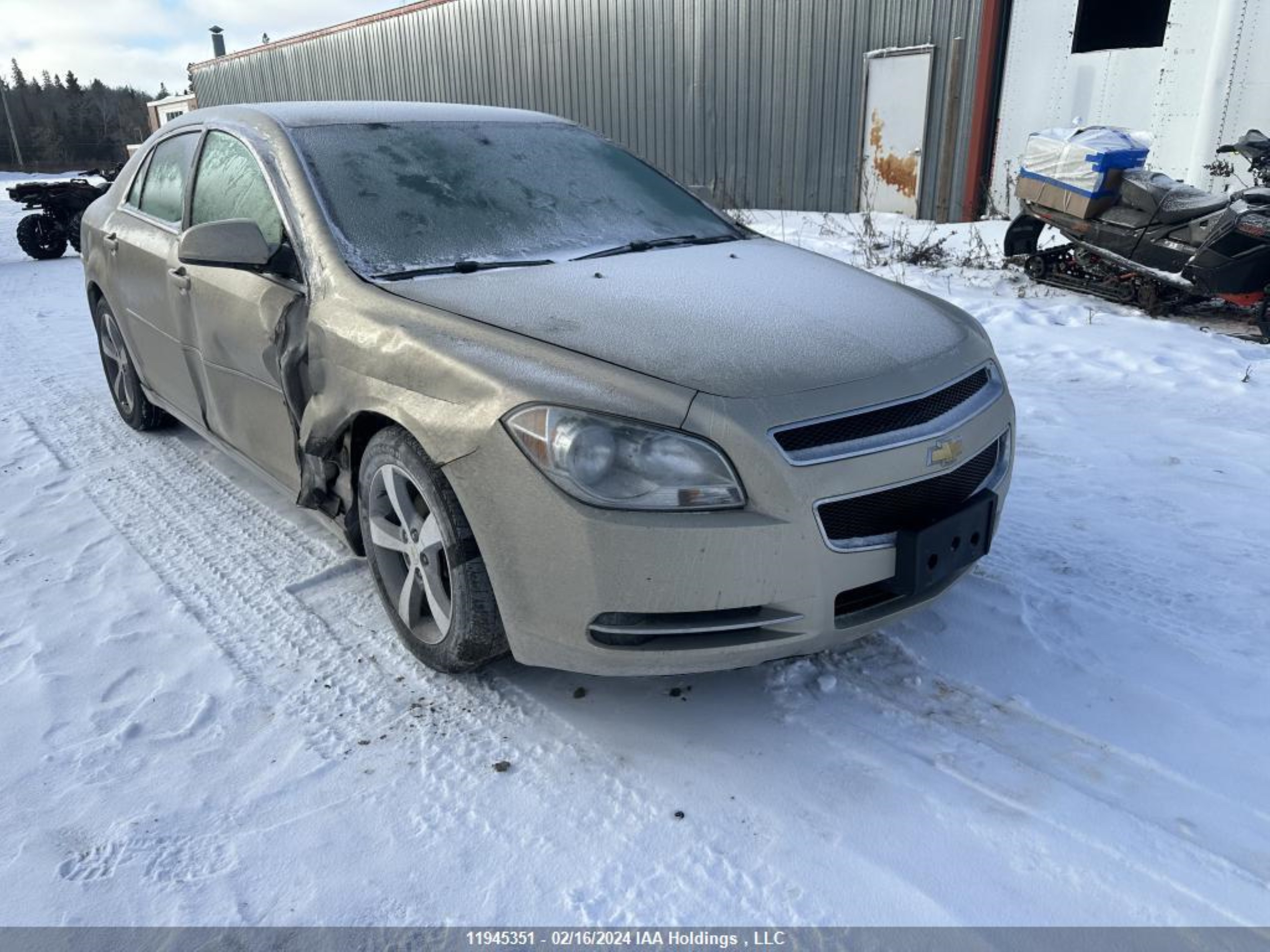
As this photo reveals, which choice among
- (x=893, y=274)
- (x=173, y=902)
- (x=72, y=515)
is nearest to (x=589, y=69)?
(x=893, y=274)

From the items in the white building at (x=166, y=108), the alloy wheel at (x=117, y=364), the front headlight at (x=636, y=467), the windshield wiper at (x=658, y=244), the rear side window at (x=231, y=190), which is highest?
the white building at (x=166, y=108)

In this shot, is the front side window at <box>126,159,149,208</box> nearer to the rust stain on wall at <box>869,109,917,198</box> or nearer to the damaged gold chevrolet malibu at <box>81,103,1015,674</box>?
the damaged gold chevrolet malibu at <box>81,103,1015,674</box>

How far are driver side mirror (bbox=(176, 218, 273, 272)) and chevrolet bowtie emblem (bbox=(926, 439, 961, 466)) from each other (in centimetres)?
214

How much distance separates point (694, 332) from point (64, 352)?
6.57 m

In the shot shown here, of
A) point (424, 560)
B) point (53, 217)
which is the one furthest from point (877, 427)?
point (53, 217)

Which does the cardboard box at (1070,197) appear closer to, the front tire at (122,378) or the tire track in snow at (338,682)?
the tire track in snow at (338,682)

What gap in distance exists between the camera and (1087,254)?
→ 7355mm

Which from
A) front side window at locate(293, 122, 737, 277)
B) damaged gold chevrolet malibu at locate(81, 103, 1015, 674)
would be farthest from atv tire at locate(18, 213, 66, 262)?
front side window at locate(293, 122, 737, 277)

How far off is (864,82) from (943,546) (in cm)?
1098

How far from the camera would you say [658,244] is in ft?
10.9

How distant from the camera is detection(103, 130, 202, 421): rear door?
3834mm

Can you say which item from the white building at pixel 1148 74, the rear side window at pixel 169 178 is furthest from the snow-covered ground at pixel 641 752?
the white building at pixel 1148 74

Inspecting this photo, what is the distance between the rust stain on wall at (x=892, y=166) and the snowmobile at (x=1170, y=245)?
3.85 metres

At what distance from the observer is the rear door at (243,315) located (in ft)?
9.97
